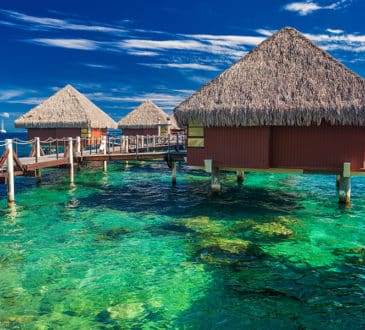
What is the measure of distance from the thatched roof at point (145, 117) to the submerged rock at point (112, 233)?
2623cm

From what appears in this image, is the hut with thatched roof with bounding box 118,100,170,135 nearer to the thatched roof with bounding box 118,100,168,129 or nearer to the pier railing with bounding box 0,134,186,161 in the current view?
the thatched roof with bounding box 118,100,168,129

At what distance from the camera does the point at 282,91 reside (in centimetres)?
1493

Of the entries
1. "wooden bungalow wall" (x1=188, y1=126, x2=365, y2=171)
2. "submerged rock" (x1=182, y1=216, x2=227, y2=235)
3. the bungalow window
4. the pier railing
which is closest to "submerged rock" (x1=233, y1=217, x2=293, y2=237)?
"submerged rock" (x1=182, y1=216, x2=227, y2=235)

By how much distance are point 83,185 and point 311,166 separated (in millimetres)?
12884

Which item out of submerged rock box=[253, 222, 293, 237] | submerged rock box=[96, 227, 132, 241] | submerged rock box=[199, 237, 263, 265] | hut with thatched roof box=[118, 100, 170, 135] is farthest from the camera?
hut with thatched roof box=[118, 100, 170, 135]

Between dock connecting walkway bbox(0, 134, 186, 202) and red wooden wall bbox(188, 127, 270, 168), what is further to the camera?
dock connecting walkway bbox(0, 134, 186, 202)

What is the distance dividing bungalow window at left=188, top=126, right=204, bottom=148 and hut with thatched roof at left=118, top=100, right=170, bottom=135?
21299 mm

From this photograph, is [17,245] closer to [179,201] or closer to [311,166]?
[179,201]

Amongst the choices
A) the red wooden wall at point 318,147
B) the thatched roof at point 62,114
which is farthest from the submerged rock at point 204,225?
the thatched roof at point 62,114

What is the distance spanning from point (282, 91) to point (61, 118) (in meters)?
20.3

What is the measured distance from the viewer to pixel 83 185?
72.8 feet

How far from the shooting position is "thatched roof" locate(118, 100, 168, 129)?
3892 centimetres

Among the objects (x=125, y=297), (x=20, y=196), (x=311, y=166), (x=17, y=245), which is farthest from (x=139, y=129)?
(x=125, y=297)

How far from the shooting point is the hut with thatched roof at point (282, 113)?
1441 cm
